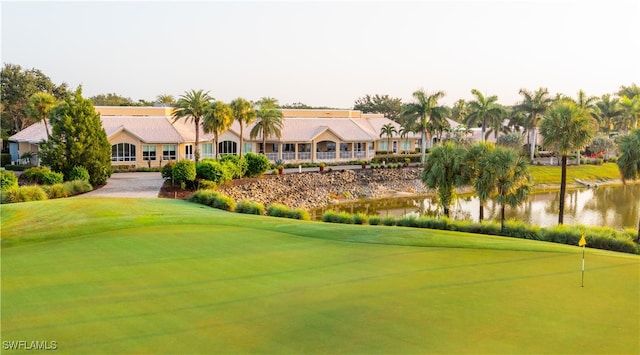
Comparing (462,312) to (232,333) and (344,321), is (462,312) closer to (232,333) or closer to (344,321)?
(344,321)

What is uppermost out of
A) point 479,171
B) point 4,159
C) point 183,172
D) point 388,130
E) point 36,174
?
point 388,130

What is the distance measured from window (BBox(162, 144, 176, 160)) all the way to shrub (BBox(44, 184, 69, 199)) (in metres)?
19.4

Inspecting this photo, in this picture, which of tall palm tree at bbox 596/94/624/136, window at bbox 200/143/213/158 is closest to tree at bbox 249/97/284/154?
window at bbox 200/143/213/158

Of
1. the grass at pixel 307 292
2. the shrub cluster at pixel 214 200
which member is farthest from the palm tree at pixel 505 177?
the shrub cluster at pixel 214 200

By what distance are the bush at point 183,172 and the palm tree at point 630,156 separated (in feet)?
88.1

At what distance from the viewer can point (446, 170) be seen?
34.5 meters

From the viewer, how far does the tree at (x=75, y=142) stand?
39.2 m

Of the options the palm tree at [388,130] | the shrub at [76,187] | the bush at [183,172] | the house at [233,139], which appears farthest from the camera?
the palm tree at [388,130]

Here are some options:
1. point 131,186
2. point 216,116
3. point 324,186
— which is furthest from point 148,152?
point 324,186

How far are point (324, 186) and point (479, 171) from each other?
21.9 meters

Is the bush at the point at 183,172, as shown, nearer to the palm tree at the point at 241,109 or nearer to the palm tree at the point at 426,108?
the palm tree at the point at 241,109

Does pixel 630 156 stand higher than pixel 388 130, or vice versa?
pixel 388 130

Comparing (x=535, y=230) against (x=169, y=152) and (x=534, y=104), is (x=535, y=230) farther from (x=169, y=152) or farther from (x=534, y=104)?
(x=534, y=104)

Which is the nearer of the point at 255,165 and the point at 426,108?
the point at 255,165
